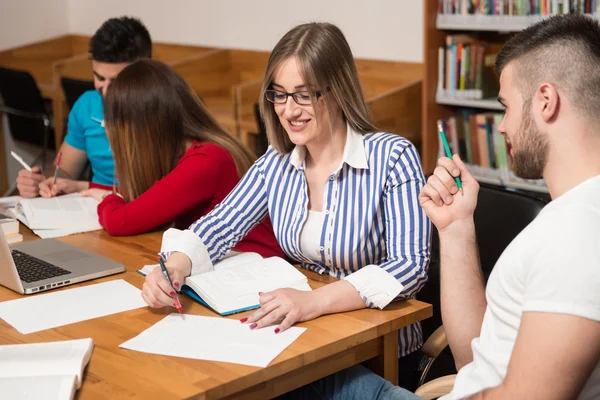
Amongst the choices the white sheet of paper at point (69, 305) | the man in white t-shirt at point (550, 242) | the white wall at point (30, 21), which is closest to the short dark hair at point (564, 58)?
the man in white t-shirt at point (550, 242)

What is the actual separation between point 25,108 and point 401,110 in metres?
2.33

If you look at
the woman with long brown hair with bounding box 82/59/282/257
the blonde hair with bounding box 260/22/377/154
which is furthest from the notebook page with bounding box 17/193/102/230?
the blonde hair with bounding box 260/22/377/154

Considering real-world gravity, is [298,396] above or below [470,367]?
below

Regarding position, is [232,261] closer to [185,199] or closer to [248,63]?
[185,199]

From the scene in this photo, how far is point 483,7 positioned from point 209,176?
73.4 inches

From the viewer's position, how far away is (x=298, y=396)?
1724 millimetres

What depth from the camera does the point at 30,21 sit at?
590 cm

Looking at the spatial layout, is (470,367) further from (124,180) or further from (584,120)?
(124,180)

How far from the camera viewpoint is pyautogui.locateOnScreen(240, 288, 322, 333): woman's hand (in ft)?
5.12

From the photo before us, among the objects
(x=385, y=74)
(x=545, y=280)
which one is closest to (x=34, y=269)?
(x=545, y=280)

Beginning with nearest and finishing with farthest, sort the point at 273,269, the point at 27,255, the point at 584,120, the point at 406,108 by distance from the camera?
the point at 584,120
the point at 273,269
the point at 27,255
the point at 406,108

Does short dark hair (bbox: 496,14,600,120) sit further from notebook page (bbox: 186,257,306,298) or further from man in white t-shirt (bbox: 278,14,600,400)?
notebook page (bbox: 186,257,306,298)

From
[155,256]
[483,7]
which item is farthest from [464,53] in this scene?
[155,256]

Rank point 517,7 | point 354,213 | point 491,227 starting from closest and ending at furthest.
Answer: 1. point 354,213
2. point 491,227
3. point 517,7
